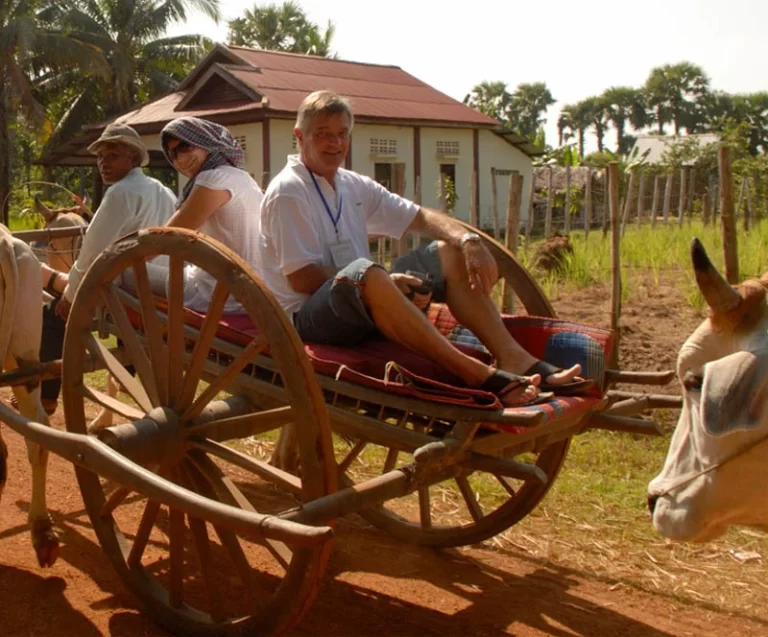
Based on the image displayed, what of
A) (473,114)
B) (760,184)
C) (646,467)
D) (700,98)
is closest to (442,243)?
(646,467)

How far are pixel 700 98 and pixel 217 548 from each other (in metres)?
75.1

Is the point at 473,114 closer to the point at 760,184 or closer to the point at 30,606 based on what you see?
the point at 760,184

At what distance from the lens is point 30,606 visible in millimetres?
3717

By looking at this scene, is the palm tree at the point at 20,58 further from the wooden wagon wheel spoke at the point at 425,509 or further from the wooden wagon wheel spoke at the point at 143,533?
the wooden wagon wheel spoke at the point at 143,533

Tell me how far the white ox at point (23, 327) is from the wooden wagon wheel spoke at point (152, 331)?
1.23 meters

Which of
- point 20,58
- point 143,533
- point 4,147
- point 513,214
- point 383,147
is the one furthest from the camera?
point 20,58

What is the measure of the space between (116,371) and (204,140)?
3.74 feet

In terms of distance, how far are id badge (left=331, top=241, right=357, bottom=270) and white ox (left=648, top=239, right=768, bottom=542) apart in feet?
5.26

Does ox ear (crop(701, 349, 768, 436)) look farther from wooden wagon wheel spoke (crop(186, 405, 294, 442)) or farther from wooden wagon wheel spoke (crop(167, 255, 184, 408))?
wooden wagon wheel spoke (crop(167, 255, 184, 408))

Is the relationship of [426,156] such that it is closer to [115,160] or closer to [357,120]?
[357,120]

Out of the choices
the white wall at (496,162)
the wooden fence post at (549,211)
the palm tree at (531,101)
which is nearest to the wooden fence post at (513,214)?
the wooden fence post at (549,211)

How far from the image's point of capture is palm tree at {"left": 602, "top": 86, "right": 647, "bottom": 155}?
75375 mm

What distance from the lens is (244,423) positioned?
319 centimetres

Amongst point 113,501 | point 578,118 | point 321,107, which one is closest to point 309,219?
point 321,107
